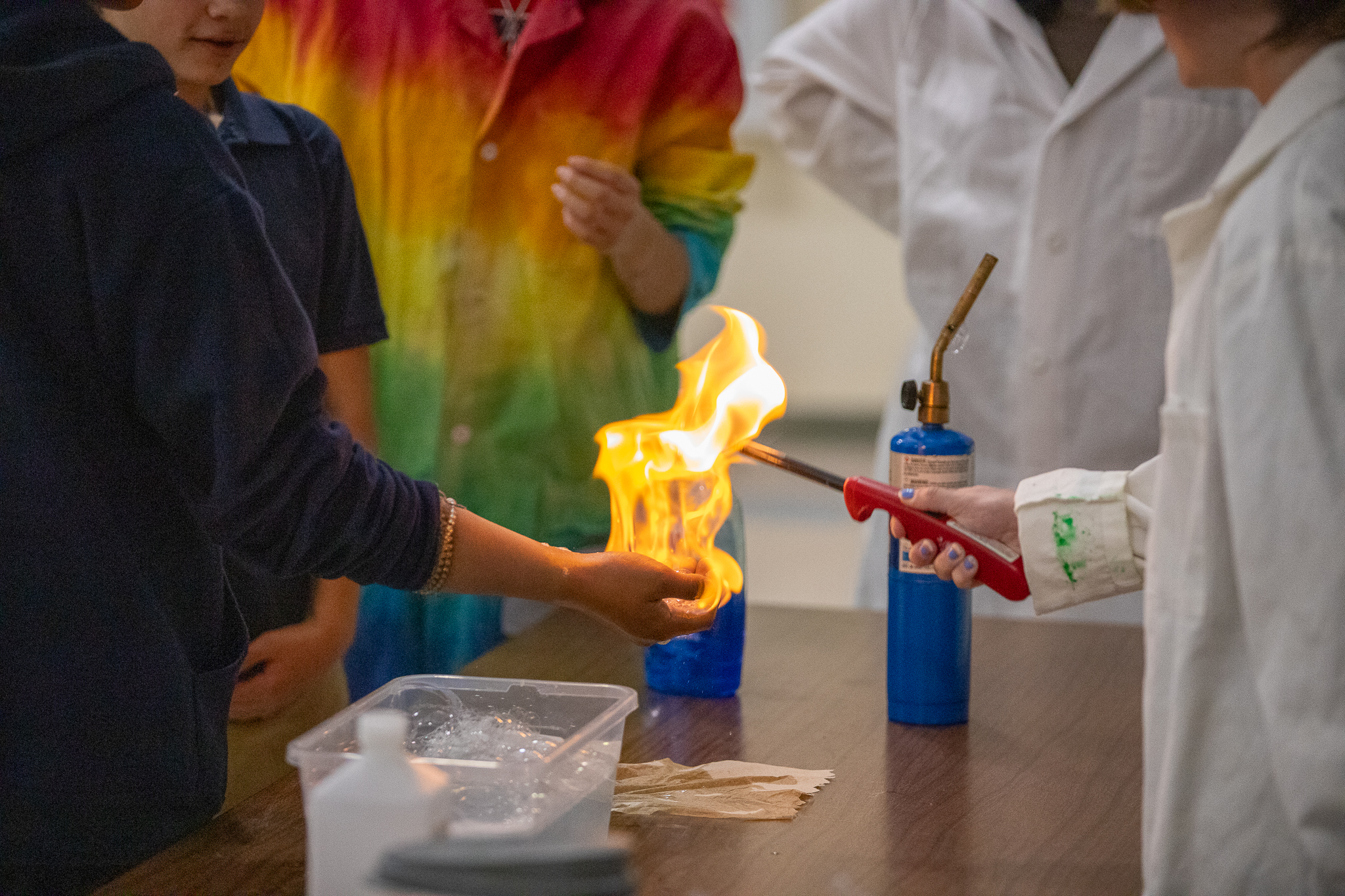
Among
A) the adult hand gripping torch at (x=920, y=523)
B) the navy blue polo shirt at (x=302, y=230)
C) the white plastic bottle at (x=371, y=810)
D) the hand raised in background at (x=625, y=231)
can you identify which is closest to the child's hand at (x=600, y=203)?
the hand raised in background at (x=625, y=231)

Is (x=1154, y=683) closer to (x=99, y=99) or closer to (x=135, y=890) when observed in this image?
(x=135, y=890)

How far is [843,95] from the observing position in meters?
2.44

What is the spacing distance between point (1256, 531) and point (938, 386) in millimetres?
558

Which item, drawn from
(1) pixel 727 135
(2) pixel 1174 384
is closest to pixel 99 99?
(2) pixel 1174 384

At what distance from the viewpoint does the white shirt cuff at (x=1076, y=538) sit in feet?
3.63

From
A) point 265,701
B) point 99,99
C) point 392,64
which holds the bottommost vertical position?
point 265,701

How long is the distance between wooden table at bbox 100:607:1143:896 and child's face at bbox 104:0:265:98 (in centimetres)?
70

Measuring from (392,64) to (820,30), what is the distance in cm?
94

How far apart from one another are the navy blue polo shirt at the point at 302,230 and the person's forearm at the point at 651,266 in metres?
0.40

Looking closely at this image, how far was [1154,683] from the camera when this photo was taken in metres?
0.92

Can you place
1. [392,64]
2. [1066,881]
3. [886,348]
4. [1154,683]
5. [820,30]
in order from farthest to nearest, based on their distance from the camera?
1. [886,348]
2. [820,30]
3. [392,64]
4. [1066,881]
5. [1154,683]

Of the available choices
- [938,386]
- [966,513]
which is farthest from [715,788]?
[938,386]

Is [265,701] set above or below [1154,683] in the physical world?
below

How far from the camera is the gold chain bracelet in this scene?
3.75 feet
